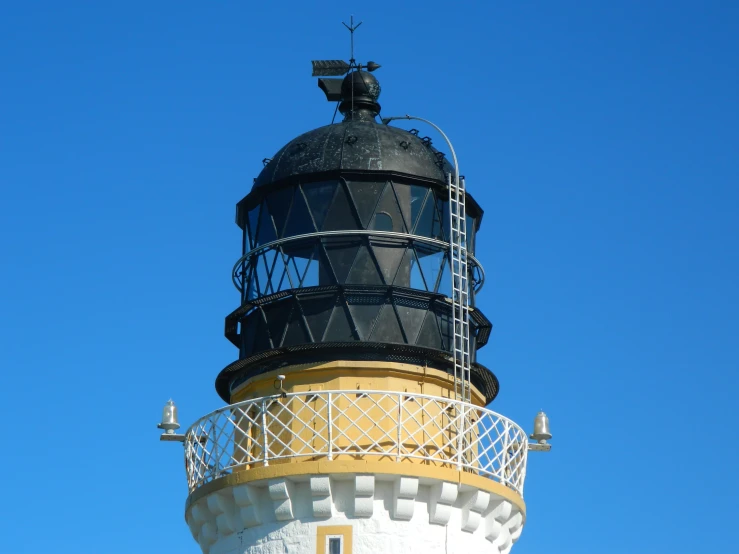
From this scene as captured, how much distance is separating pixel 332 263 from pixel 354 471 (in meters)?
3.75

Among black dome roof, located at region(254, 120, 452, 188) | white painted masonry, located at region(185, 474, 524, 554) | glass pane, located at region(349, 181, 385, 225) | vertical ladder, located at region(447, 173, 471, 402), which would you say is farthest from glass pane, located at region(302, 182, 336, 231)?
white painted masonry, located at region(185, 474, 524, 554)

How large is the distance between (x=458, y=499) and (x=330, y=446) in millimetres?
2398

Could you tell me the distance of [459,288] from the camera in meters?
28.8

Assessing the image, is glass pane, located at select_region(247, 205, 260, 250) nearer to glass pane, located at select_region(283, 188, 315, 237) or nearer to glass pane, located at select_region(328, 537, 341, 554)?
glass pane, located at select_region(283, 188, 315, 237)

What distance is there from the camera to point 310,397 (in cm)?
2756

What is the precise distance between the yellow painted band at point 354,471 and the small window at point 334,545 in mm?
1068

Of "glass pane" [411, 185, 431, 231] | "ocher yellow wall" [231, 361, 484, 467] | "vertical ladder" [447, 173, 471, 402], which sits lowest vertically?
"ocher yellow wall" [231, 361, 484, 467]

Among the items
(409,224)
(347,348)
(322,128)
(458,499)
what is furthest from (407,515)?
(322,128)

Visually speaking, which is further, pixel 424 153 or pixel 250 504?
pixel 424 153

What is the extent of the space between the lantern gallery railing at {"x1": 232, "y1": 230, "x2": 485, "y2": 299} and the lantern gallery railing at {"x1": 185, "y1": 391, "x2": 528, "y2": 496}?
2158 millimetres

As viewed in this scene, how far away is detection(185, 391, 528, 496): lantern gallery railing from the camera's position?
27.2 meters

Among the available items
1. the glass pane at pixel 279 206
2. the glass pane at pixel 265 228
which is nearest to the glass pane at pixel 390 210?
the glass pane at pixel 279 206

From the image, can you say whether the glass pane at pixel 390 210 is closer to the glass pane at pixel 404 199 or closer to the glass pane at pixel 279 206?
the glass pane at pixel 404 199

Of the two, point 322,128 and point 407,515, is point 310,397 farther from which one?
point 322,128
